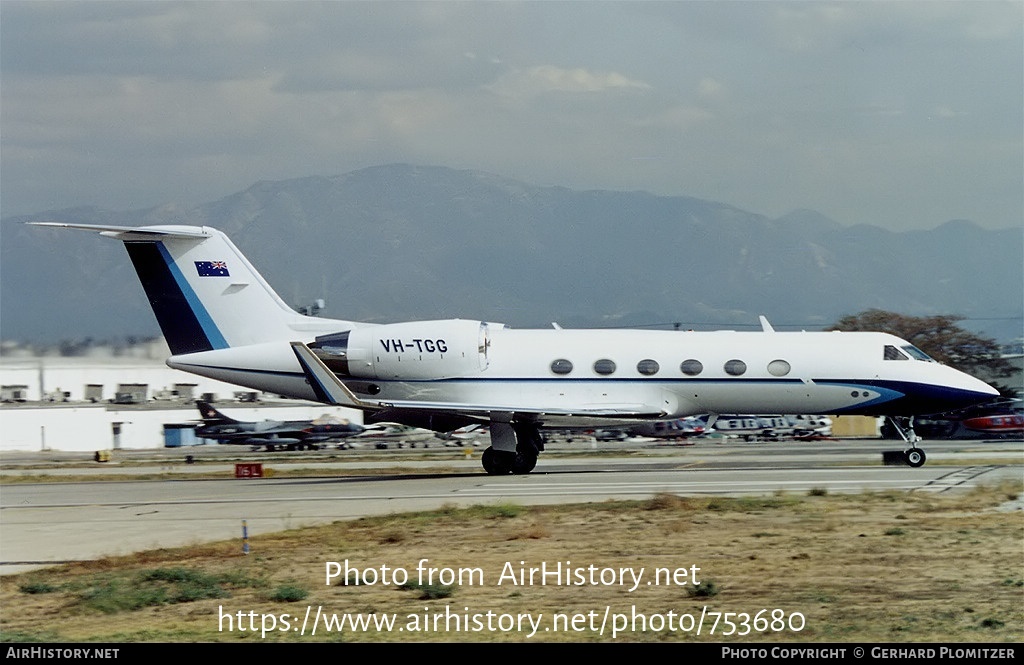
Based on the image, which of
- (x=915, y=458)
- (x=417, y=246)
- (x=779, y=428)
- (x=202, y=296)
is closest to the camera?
(x=915, y=458)

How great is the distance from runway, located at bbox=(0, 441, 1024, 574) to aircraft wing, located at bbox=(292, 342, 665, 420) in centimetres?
136

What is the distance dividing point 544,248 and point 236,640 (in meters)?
131

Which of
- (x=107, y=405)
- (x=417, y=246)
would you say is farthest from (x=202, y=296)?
(x=417, y=246)

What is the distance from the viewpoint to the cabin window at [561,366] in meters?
25.2

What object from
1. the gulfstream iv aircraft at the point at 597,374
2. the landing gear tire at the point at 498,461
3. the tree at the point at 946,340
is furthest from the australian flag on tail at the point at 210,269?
the tree at the point at 946,340

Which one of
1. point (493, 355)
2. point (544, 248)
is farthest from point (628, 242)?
point (493, 355)

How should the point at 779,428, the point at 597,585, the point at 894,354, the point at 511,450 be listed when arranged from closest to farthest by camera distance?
the point at 597,585 → the point at 511,450 → the point at 894,354 → the point at 779,428

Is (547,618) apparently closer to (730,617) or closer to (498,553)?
(730,617)

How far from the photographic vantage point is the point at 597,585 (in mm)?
11773

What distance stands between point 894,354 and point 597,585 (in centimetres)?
1580

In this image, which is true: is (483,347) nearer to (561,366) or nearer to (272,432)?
(561,366)

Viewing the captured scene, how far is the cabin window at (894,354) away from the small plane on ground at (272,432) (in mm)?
32625

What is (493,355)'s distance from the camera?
1005 inches

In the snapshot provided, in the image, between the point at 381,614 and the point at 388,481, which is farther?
the point at 388,481
